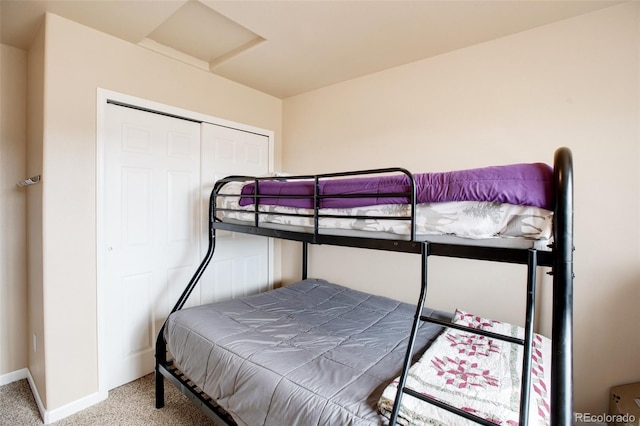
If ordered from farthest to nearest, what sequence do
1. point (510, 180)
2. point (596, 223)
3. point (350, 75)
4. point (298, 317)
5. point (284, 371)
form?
point (350, 75) < point (298, 317) < point (596, 223) < point (284, 371) < point (510, 180)

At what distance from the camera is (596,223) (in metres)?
1.68

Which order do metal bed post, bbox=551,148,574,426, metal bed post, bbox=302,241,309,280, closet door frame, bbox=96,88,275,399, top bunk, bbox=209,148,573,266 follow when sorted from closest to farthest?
1. metal bed post, bbox=551,148,574,426
2. top bunk, bbox=209,148,573,266
3. closet door frame, bbox=96,88,275,399
4. metal bed post, bbox=302,241,309,280

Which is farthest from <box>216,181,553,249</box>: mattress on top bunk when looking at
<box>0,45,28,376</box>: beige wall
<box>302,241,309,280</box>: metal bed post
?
<box>0,45,28,376</box>: beige wall

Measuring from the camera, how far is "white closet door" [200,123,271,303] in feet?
8.68

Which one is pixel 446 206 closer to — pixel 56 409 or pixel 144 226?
pixel 144 226

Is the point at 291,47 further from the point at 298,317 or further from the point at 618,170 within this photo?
the point at 618,170

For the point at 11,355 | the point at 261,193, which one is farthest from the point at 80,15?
the point at 11,355

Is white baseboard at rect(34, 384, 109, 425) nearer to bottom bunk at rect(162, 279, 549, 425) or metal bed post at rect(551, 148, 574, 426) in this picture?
bottom bunk at rect(162, 279, 549, 425)

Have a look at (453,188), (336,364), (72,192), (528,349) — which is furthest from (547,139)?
(72,192)

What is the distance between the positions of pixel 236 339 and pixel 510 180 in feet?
4.77

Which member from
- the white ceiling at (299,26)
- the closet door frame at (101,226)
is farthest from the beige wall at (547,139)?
the closet door frame at (101,226)

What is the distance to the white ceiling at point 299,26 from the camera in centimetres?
167

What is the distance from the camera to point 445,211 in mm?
1170

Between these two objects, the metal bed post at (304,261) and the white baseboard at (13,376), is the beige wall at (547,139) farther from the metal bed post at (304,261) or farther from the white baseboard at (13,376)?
the white baseboard at (13,376)
